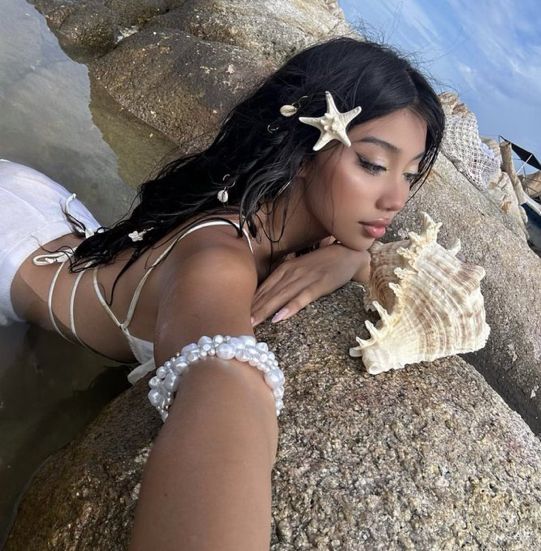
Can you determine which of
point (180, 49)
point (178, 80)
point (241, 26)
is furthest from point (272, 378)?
point (241, 26)

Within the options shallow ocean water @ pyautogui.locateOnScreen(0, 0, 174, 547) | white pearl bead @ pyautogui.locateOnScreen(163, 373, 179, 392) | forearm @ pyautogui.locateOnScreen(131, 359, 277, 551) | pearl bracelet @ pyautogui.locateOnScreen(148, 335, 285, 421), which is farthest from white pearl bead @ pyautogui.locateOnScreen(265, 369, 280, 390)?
shallow ocean water @ pyautogui.locateOnScreen(0, 0, 174, 547)

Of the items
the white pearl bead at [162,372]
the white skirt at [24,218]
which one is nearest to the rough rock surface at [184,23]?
the white skirt at [24,218]

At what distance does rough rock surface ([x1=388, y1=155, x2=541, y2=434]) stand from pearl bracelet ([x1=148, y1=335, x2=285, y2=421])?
3.52 meters

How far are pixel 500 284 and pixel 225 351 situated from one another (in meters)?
4.01

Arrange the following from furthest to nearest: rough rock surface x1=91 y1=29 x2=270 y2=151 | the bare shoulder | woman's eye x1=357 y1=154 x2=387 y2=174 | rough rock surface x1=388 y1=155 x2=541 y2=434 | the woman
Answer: rough rock surface x1=91 y1=29 x2=270 y2=151 < rough rock surface x1=388 y1=155 x2=541 y2=434 < woman's eye x1=357 y1=154 x2=387 y2=174 < the woman < the bare shoulder

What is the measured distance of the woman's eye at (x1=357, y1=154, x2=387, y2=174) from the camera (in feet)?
7.34

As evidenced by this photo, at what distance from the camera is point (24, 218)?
288cm

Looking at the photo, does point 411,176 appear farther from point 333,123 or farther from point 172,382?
point 172,382

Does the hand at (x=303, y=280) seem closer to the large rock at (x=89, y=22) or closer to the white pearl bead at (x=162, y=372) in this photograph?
the white pearl bead at (x=162, y=372)

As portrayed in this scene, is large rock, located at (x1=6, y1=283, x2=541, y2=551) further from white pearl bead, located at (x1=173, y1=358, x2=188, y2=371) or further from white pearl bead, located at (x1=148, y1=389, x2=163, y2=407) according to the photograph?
white pearl bead, located at (x1=173, y1=358, x2=188, y2=371)

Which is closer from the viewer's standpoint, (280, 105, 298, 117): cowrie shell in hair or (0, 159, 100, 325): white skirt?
(280, 105, 298, 117): cowrie shell in hair

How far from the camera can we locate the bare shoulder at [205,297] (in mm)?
1474

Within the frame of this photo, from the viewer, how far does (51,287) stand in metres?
2.67

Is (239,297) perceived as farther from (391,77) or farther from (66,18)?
(66,18)
